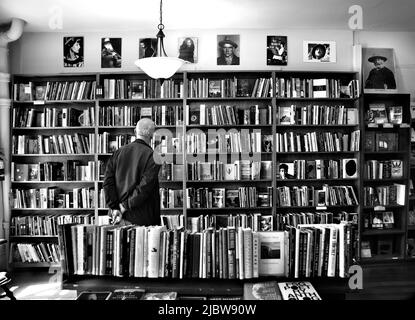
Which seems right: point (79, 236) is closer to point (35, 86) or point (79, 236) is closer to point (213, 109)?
point (35, 86)

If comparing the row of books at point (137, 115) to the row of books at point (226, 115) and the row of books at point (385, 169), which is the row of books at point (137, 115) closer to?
the row of books at point (226, 115)

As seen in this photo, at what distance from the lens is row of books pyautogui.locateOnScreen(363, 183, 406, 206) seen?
1.30m

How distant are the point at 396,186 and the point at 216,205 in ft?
6.89

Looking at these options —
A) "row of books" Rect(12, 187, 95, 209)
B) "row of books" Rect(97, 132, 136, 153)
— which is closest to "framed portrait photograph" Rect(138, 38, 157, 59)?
→ "row of books" Rect(97, 132, 136, 153)

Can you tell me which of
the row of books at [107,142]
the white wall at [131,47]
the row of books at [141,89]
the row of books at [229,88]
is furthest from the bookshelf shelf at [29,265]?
the row of books at [229,88]

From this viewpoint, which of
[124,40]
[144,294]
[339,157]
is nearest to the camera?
[144,294]

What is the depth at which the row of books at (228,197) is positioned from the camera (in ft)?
10.6

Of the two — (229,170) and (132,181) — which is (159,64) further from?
(229,170)

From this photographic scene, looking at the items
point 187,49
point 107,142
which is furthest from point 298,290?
point 187,49

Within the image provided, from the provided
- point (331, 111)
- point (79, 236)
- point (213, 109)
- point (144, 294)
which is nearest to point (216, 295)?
point (144, 294)

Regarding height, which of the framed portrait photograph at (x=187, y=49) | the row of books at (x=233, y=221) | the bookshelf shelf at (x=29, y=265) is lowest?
the row of books at (x=233, y=221)

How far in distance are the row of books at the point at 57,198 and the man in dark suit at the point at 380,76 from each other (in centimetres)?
168

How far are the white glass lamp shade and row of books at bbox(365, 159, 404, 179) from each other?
132 centimetres

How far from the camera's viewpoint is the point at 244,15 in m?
1.82
